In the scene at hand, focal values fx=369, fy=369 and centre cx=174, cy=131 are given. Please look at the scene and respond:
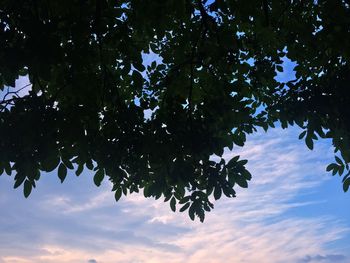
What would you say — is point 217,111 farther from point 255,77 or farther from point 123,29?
point 255,77

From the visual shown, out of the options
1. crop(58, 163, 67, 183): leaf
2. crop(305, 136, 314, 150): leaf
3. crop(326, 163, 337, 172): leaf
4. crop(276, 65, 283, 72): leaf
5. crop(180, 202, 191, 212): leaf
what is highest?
crop(276, 65, 283, 72): leaf

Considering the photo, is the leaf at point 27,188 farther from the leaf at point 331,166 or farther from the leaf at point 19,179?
the leaf at point 331,166

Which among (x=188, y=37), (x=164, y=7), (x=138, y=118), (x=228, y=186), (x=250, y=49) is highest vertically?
(x=250, y=49)

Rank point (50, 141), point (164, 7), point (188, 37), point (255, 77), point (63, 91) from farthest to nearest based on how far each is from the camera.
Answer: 1. point (255, 77)
2. point (188, 37)
3. point (63, 91)
4. point (164, 7)
5. point (50, 141)

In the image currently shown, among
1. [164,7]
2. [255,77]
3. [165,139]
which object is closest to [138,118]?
[165,139]

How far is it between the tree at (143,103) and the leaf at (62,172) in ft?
0.06

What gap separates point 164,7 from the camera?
4930 mm

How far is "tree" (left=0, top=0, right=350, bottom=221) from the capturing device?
4.65 metres

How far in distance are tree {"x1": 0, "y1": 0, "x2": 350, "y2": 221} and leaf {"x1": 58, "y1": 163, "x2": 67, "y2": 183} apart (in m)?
0.02

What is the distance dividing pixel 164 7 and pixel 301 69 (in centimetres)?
386

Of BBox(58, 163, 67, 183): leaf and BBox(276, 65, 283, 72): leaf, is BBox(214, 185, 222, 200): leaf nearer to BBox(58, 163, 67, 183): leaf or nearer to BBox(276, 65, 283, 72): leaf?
BBox(58, 163, 67, 183): leaf

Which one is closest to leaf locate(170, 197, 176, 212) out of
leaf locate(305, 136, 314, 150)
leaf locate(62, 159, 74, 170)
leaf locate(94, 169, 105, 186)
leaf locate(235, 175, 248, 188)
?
leaf locate(235, 175, 248, 188)

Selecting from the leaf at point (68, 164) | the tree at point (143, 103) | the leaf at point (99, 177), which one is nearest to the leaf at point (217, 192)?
the tree at point (143, 103)

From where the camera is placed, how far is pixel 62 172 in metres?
4.72
